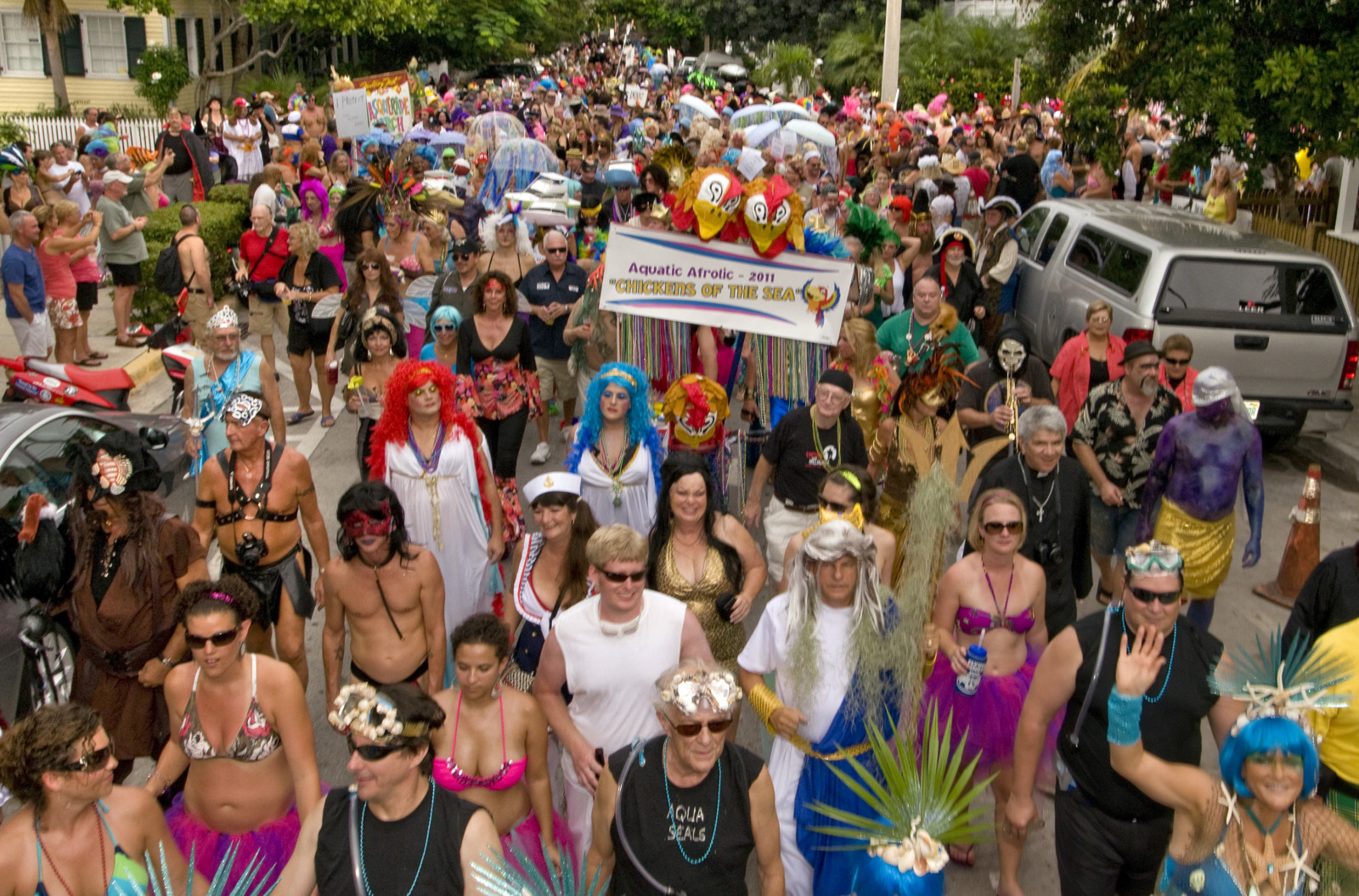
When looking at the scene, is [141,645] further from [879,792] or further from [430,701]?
[879,792]

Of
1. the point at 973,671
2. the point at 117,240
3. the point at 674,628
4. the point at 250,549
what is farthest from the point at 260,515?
the point at 117,240

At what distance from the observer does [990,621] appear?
5.12 metres

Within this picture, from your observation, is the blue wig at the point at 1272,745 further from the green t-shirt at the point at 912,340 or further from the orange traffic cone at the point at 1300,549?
the green t-shirt at the point at 912,340

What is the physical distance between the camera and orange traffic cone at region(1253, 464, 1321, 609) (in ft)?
25.3

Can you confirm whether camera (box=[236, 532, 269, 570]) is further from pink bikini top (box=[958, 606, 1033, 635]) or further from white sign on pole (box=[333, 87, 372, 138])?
white sign on pole (box=[333, 87, 372, 138])

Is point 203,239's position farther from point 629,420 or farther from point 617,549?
point 617,549

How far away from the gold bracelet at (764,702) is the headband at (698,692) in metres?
0.85

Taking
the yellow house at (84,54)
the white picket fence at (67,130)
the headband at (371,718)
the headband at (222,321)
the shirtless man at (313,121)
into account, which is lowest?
the headband at (371,718)

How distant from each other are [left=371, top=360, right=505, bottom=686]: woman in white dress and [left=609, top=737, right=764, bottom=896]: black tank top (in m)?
2.67

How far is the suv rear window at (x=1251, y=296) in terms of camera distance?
32.7ft

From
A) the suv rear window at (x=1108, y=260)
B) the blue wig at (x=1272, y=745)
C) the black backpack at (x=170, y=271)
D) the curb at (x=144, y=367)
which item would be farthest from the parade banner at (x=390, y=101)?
the blue wig at (x=1272, y=745)

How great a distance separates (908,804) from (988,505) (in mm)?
1506

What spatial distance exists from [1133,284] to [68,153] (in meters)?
12.3

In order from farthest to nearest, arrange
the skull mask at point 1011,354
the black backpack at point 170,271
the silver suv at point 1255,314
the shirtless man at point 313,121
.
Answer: the shirtless man at point 313,121 < the black backpack at point 170,271 < the silver suv at point 1255,314 < the skull mask at point 1011,354
